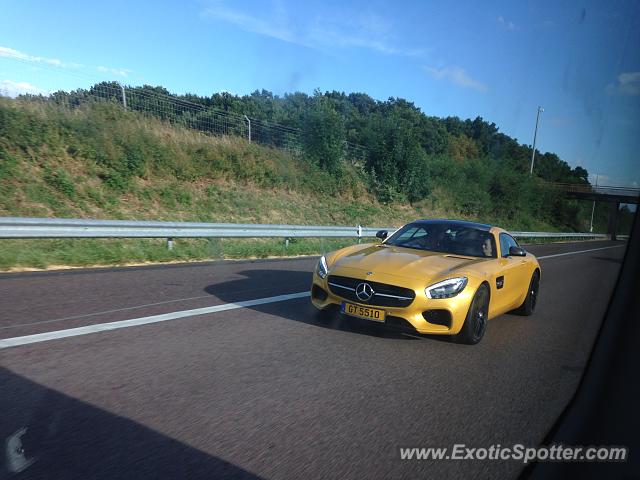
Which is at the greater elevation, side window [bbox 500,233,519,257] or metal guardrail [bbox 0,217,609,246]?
side window [bbox 500,233,519,257]

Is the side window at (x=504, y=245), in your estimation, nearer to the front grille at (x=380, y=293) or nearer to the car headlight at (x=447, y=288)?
the car headlight at (x=447, y=288)

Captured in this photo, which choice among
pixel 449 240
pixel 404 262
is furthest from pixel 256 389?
pixel 449 240

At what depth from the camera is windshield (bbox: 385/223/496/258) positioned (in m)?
7.06

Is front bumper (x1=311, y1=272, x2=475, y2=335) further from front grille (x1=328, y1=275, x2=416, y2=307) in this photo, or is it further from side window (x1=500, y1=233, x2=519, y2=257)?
side window (x1=500, y1=233, x2=519, y2=257)

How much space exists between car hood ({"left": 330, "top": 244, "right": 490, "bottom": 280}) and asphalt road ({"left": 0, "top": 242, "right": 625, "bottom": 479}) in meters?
0.79

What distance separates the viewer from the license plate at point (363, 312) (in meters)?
5.64

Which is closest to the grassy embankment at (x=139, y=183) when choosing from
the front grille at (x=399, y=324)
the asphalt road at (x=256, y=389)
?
the asphalt road at (x=256, y=389)

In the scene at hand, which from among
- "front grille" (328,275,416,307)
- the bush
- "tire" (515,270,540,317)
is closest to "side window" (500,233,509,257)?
"tire" (515,270,540,317)

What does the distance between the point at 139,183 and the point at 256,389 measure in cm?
1426

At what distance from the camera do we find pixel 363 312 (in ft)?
18.8

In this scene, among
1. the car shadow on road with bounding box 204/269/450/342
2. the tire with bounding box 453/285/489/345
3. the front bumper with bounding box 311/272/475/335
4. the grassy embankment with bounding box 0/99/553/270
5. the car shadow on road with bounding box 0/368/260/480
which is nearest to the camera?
the car shadow on road with bounding box 0/368/260/480

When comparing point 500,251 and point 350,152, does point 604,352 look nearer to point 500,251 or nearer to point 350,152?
point 500,251

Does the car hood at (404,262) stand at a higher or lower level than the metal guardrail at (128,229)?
higher

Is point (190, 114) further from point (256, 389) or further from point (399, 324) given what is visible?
point (256, 389)
